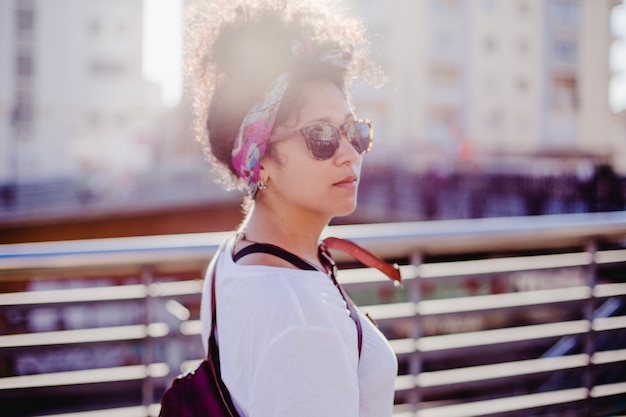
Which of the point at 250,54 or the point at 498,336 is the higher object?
the point at 250,54

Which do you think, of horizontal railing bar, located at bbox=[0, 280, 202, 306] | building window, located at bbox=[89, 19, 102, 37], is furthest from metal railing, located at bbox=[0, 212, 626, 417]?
building window, located at bbox=[89, 19, 102, 37]

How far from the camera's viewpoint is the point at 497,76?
45219mm

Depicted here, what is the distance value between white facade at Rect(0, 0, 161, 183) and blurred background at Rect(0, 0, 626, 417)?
0.15 m

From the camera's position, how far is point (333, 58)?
148 cm

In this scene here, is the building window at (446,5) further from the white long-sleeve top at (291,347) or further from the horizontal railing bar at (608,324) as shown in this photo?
the white long-sleeve top at (291,347)

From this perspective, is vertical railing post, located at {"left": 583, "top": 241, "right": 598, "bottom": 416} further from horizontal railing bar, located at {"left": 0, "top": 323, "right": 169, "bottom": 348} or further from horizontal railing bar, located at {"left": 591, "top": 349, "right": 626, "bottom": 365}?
horizontal railing bar, located at {"left": 0, "top": 323, "right": 169, "bottom": 348}

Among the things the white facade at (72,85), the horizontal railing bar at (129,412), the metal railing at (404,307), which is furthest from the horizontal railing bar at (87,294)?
the white facade at (72,85)

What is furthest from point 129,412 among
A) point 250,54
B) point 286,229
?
point 250,54

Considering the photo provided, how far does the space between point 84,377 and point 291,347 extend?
1.63m

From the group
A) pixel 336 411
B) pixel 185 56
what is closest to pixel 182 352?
pixel 185 56

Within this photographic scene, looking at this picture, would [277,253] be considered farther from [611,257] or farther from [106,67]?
[106,67]

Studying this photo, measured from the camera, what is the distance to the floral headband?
139cm

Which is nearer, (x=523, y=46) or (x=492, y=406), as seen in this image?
(x=492, y=406)

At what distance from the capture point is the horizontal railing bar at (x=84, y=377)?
7.49ft
